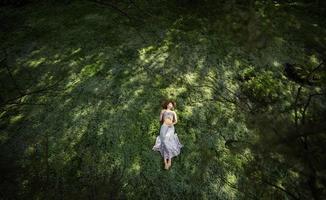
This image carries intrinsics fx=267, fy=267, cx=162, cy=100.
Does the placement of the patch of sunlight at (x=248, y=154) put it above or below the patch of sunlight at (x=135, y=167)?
below

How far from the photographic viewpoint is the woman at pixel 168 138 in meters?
5.57

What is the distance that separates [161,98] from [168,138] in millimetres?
1403

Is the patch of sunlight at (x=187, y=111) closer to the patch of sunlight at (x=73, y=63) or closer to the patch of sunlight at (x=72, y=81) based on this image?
the patch of sunlight at (x=72, y=81)

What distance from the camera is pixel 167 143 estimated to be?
560 cm

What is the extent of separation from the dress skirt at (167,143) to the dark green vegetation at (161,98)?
0.62 feet

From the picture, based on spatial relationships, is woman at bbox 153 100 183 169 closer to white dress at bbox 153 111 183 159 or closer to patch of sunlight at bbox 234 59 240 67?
white dress at bbox 153 111 183 159

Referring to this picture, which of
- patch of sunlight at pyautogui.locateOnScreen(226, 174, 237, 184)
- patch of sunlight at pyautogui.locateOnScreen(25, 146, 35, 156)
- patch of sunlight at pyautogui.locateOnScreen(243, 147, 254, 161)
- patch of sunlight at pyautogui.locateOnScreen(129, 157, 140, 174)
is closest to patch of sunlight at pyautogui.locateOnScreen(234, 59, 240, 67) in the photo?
patch of sunlight at pyautogui.locateOnScreen(243, 147, 254, 161)

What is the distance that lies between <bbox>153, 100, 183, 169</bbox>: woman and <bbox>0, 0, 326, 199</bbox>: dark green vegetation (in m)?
0.19

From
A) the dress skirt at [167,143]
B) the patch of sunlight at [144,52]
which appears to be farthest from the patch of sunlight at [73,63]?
the dress skirt at [167,143]

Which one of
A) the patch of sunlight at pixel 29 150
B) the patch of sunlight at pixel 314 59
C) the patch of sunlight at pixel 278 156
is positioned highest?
the patch of sunlight at pixel 314 59

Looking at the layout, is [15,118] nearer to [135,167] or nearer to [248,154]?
[135,167]

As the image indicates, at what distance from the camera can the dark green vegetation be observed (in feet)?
17.6

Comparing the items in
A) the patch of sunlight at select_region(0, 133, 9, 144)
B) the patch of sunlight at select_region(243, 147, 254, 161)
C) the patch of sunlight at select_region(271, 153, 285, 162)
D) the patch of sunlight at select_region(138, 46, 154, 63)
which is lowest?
the patch of sunlight at select_region(271, 153, 285, 162)

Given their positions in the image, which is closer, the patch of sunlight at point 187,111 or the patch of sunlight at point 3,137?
the patch of sunlight at point 3,137
